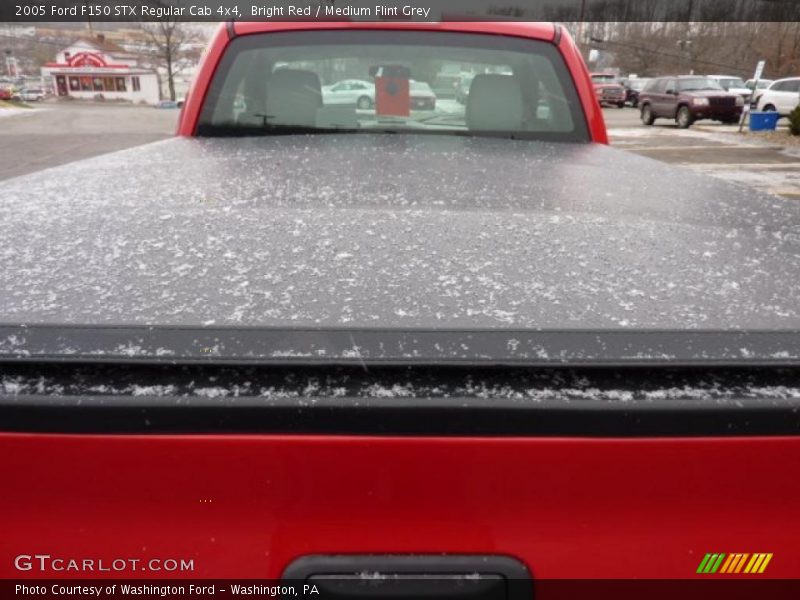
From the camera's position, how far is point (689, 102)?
2381cm

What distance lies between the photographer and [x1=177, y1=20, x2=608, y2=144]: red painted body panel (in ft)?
9.46

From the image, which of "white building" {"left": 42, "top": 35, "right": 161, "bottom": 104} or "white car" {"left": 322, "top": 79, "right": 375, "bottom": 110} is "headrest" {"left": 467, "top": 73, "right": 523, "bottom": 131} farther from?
"white building" {"left": 42, "top": 35, "right": 161, "bottom": 104}

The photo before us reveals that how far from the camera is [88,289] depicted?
0.97 m

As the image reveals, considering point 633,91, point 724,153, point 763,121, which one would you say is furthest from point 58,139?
point 633,91

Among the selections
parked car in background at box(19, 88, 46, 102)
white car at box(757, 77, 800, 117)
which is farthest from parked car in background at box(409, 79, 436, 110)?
parked car in background at box(19, 88, 46, 102)

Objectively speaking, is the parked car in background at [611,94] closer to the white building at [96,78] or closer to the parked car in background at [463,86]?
the parked car in background at [463,86]

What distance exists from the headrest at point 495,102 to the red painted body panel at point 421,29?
23cm

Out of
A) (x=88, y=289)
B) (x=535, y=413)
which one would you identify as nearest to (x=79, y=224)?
(x=88, y=289)

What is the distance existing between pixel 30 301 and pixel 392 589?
65 centimetres

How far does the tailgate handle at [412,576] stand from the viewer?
872mm

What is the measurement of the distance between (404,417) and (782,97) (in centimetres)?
2853

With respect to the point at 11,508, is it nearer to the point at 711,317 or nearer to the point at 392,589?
the point at 392,589

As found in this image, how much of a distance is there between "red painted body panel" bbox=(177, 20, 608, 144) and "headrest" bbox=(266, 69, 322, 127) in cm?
21

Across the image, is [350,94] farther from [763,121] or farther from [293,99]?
[763,121]
